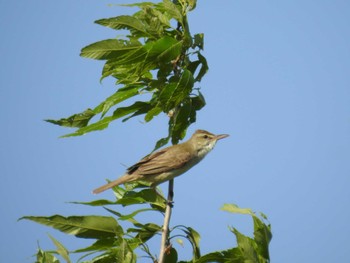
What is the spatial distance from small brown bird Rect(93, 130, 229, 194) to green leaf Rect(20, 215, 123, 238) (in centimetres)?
144

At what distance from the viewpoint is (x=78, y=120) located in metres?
4.81

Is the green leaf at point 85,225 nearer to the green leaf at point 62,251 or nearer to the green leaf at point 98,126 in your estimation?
the green leaf at point 62,251

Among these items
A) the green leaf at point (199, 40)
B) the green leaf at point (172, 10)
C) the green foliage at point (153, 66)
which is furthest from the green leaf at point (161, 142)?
the green leaf at point (172, 10)

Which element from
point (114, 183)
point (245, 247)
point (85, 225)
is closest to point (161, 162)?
point (114, 183)

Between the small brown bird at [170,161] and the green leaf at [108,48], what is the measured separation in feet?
5.95

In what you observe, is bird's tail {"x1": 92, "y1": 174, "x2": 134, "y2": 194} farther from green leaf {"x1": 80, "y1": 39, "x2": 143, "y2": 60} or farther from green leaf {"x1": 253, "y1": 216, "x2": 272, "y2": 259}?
green leaf {"x1": 253, "y1": 216, "x2": 272, "y2": 259}

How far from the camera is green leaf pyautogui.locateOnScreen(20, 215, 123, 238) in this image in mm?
3751

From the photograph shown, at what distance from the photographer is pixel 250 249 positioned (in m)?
3.69

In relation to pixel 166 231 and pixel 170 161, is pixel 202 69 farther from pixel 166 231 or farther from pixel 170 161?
pixel 170 161

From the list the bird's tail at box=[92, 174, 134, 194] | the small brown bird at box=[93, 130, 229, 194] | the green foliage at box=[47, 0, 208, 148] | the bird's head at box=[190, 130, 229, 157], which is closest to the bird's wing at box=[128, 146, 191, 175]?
the small brown bird at box=[93, 130, 229, 194]

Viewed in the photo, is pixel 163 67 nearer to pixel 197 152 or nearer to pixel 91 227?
pixel 91 227

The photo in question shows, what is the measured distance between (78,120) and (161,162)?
5.85ft

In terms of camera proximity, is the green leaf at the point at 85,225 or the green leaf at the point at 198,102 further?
the green leaf at the point at 198,102

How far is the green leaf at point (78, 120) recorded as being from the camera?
476cm
